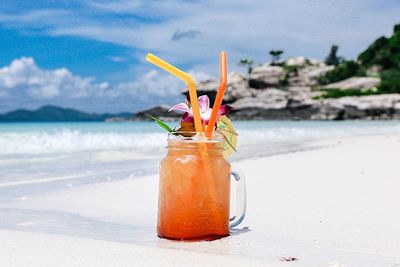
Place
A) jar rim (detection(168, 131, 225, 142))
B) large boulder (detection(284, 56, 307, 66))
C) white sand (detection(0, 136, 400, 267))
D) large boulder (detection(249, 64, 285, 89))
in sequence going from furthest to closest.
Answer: large boulder (detection(284, 56, 307, 66)) < large boulder (detection(249, 64, 285, 89)) < jar rim (detection(168, 131, 225, 142)) < white sand (detection(0, 136, 400, 267))

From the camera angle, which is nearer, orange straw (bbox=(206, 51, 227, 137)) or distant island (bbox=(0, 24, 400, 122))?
orange straw (bbox=(206, 51, 227, 137))

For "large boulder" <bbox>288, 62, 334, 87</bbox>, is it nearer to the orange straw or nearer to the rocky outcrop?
the rocky outcrop

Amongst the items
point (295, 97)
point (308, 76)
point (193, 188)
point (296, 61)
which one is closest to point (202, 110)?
point (193, 188)

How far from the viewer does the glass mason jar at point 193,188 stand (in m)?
2.14

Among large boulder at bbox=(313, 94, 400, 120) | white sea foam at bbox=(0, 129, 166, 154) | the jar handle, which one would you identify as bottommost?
white sea foam at bbox=(0, 129, 166, 154)

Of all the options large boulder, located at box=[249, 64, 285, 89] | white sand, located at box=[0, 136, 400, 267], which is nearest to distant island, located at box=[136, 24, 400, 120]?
large boulder, located at box=[249, 64, 285, 89]

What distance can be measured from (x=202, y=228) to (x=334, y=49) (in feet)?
256

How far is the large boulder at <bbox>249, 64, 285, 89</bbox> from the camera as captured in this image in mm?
62438

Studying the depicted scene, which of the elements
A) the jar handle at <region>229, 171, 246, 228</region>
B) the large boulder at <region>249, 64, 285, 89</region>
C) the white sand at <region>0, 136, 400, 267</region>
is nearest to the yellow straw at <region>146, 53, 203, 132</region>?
the jar handle at <region>229, 171, 246, 228</region>

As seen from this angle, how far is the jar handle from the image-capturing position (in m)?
2.31

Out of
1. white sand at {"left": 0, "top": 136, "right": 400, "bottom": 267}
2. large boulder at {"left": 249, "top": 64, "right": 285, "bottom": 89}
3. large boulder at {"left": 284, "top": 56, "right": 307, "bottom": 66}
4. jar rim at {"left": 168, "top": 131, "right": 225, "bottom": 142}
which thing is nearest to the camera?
white sand at {"left": 0, "top": 136, "right": 400, "bottom": 267}

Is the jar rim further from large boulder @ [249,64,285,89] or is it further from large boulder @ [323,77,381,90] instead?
large boulder @ [249,64,285,89]

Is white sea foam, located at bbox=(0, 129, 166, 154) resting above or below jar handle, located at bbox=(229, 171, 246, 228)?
below

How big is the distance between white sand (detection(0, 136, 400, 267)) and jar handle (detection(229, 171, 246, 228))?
0.06 m
